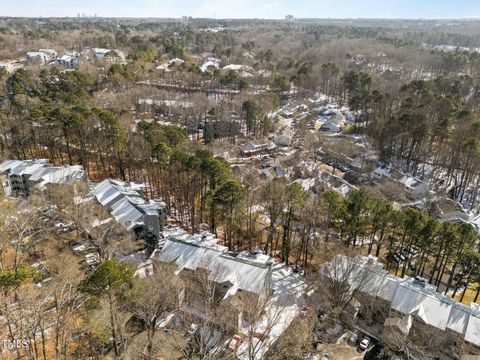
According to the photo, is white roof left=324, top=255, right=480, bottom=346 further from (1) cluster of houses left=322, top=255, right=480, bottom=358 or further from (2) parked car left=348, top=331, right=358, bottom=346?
(2) parked car left=348, top=331, right=358, bottom=346

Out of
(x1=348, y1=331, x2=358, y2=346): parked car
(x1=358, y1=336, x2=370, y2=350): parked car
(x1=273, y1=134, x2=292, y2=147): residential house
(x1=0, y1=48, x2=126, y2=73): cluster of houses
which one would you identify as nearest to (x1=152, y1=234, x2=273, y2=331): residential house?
(x1=348, y1=331, x2=358, y2=346): parked car

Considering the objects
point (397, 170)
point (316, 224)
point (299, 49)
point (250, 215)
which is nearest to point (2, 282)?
point (250, 215)

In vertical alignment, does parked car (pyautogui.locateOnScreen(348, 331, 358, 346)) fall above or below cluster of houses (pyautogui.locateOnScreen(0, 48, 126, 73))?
below

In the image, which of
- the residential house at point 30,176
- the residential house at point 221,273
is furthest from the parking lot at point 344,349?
the residential house at point 30,176

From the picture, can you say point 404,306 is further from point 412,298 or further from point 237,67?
point 237,67

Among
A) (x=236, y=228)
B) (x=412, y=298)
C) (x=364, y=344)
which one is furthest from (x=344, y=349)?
(x=236, y=228)
